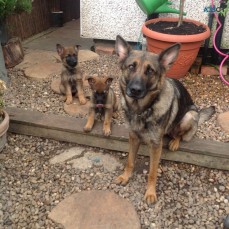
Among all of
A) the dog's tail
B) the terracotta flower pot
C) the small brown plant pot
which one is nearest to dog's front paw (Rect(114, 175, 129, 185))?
the dog's tail

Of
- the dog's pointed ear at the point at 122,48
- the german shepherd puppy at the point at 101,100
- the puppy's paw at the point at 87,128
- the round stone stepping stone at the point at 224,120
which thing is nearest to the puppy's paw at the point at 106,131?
the german shepherd puppy at the point at 101,100

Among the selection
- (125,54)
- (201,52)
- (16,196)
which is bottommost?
(16,196)

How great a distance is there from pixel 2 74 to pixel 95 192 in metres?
2.63

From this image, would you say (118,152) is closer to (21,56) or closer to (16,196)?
(16,196)

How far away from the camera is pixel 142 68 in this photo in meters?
2.60

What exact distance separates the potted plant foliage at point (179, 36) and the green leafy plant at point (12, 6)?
1972 millimetres

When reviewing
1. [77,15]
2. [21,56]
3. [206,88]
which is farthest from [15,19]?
[206,88]

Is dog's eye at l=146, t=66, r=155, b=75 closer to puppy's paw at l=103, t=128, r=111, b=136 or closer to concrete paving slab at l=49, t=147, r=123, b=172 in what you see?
puppy's paw at l=103, t=128, r=111, b=136

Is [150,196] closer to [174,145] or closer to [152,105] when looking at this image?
[174,145]

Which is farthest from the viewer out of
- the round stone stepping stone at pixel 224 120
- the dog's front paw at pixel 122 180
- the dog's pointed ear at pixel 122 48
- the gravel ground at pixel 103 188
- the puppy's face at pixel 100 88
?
the round stone stepping stone at pixel 224 120

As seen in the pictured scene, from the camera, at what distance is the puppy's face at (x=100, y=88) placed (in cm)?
364

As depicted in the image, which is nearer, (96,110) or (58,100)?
(96,110)

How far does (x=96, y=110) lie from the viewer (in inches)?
153

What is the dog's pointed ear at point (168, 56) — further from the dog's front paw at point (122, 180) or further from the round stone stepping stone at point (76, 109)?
the round stone stepping stone at point (76, 109)
